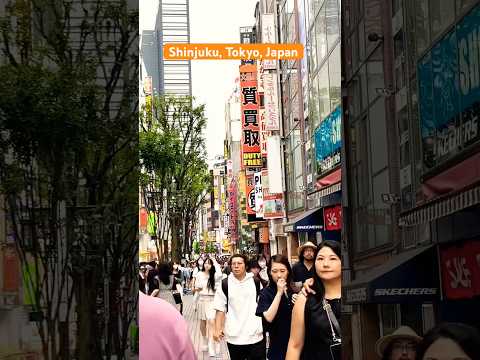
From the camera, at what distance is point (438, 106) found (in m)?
2.59

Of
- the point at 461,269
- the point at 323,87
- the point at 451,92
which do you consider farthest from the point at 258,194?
the point at 451,92

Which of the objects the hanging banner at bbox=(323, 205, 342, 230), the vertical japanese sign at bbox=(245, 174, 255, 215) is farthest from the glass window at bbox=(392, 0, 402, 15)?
the vertical japanese sign at bbox=(245, 174, 255, 215)

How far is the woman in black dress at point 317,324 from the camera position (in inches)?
132

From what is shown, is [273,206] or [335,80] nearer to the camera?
[335,80]

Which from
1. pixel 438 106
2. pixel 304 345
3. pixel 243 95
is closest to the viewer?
pixel 438 106

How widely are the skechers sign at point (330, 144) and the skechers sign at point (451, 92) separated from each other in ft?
18.6

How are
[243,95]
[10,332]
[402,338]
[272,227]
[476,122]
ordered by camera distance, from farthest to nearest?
1. [243,95]
2. [272,227]
3. [476,122]
4. [402,338]
5. [10,332]

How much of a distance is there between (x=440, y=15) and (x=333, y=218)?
310 inches

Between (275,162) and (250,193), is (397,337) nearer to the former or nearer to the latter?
(275,162)

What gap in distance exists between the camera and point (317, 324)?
132 inches

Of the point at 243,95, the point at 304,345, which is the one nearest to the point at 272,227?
the point at 243,95

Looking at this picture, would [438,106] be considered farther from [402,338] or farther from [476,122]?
[402,338]

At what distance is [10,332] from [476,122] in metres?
1.56

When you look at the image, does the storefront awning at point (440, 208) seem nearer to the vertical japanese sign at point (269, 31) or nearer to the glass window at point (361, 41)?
the glass window at point (361, 41)
